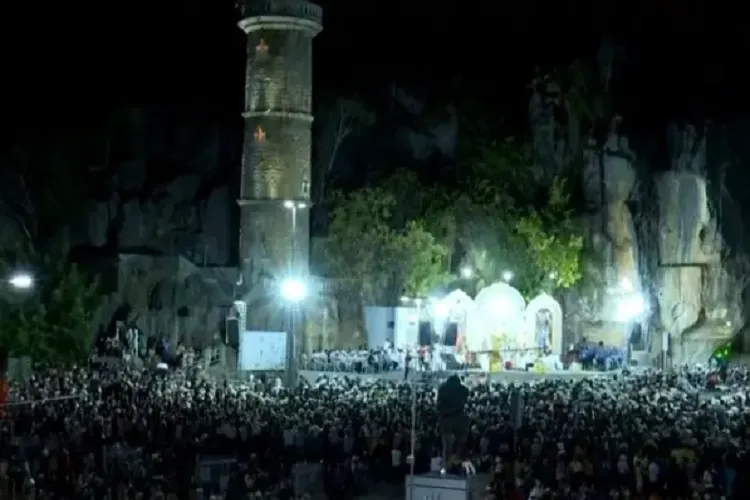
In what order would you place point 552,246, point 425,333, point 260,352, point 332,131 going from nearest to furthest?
point 260,352, point 425,333, point 552,246, point 332,131

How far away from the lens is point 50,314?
40.2 m

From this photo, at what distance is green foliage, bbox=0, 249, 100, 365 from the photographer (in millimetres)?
38156

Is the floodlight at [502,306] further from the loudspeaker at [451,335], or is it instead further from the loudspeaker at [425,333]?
the loudspeaker at [425,333]

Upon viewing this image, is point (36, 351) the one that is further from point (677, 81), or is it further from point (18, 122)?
point (677, 81)

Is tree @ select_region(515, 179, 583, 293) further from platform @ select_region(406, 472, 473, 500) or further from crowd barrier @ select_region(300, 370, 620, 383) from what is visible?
platform @ select_region(406, 472, 473, 500)

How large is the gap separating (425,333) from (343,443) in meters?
23.6

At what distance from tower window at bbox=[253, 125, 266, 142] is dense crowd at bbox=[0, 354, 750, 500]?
20.4 m

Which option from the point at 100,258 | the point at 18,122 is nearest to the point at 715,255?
the point at 100,258

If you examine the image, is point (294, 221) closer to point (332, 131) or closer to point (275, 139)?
point (275, 139)

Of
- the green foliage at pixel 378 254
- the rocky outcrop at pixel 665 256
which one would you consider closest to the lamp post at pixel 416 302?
the green foliage at pixel 378 254

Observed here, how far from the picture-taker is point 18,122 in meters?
57.3

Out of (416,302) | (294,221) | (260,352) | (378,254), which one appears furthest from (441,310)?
(260,352)

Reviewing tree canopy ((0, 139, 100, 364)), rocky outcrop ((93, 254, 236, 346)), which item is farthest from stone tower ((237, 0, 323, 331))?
tree canopy ((0, 139, 100, 364))

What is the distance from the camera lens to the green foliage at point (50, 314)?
38.2 metres
